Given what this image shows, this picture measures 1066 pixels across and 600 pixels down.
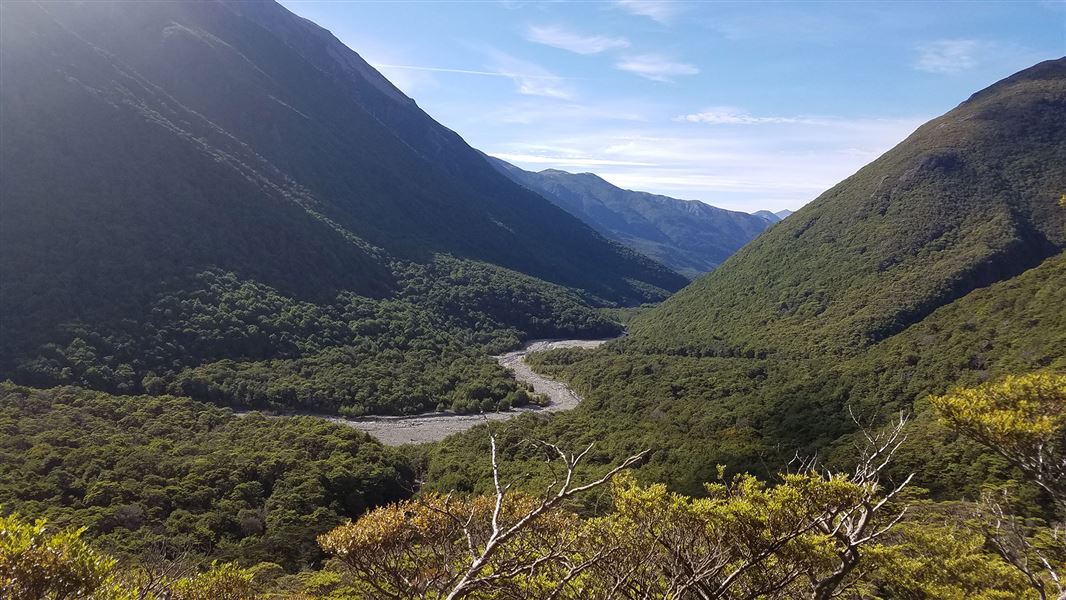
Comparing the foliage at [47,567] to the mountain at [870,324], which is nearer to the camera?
the foliage at [47,567]

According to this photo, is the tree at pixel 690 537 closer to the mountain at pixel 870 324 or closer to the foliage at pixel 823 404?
the mountain at pixel 870 324

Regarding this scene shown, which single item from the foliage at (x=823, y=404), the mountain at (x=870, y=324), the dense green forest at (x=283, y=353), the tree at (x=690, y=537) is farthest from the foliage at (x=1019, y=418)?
the dense green forest at (x=283, y=353)

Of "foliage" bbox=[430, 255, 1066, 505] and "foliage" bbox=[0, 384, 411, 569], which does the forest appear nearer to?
"foliage" bbox=[430, 255, 1066, 505]

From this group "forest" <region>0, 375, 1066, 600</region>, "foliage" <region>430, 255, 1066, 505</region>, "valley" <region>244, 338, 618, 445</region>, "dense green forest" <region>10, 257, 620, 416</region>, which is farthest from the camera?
"valley" <region>244, 338, 618, 445</region>

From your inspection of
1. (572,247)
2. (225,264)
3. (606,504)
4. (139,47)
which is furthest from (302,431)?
(572,247)

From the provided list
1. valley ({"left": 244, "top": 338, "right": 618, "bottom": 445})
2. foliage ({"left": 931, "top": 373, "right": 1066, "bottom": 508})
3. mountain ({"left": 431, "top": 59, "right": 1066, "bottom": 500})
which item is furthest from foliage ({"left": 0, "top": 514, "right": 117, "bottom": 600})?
valley ({"left": 244, "top": 338, "right": 618, "bottom": 445})

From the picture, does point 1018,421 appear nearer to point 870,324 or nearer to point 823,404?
point 823,404
